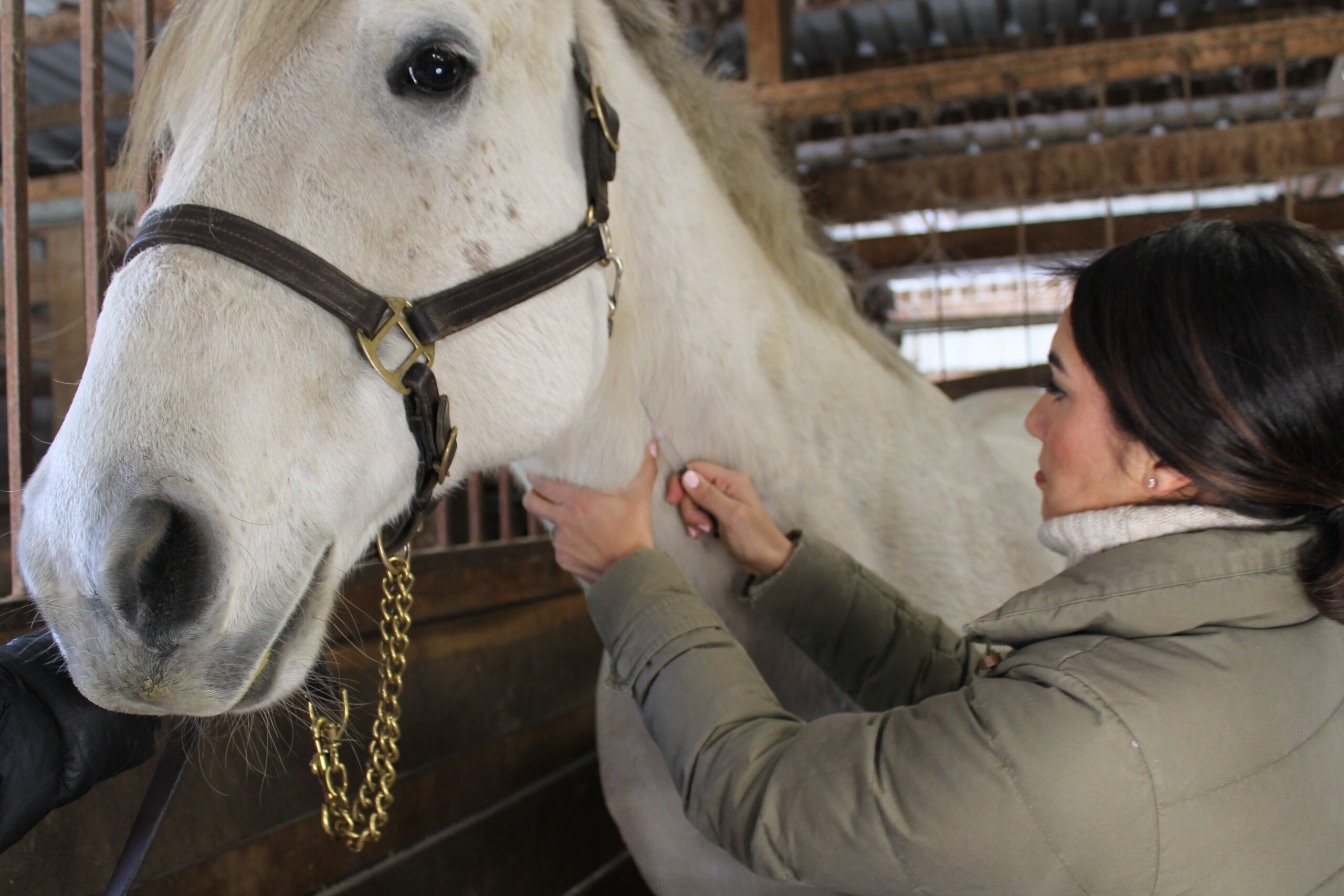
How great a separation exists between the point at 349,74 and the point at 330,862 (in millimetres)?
1316

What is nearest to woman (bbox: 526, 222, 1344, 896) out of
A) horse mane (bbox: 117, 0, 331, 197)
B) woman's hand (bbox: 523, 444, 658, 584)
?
woman's hand (bbox: 523, 444, 658, 584)

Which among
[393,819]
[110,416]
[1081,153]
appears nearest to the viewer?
[110,416]

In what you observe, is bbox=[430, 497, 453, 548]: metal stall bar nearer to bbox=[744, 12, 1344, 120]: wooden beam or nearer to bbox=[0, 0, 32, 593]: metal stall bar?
bbox=[0, 0, 32, 593]: metal stall bar

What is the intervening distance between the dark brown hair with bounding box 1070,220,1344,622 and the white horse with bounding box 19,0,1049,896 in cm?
60

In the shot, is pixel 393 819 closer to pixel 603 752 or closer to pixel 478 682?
pixel 478 682

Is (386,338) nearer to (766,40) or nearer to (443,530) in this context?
(443,530)

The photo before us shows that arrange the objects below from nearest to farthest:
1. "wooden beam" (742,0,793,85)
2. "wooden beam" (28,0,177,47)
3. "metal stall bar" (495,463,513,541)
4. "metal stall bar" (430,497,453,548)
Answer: "metal stall bar" (430,497,453,548) < "metal stall bar" (495,463,513,541) < "wooden beam" (28,0,177,47) < "wooden beam" (742,0,793,85)

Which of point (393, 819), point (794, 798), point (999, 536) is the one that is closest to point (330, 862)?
point (393, 819)

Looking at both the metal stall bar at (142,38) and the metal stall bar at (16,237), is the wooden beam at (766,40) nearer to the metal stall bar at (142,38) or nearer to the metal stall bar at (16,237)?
the metal stall bar at (142,38)

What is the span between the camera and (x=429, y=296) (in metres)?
0.94

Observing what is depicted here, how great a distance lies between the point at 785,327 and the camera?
141 cm

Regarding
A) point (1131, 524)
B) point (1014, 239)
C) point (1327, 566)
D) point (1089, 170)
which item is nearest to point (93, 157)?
point (1131, 524)

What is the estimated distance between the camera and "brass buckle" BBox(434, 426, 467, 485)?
0.96 meters

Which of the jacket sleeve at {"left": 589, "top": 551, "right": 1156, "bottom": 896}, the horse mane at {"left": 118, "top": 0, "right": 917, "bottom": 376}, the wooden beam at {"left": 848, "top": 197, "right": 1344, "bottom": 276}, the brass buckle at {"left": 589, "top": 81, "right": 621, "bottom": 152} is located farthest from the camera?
the wooden beam at {"left": 848, "top": 197, "right": 1344, "bottom": 276}
